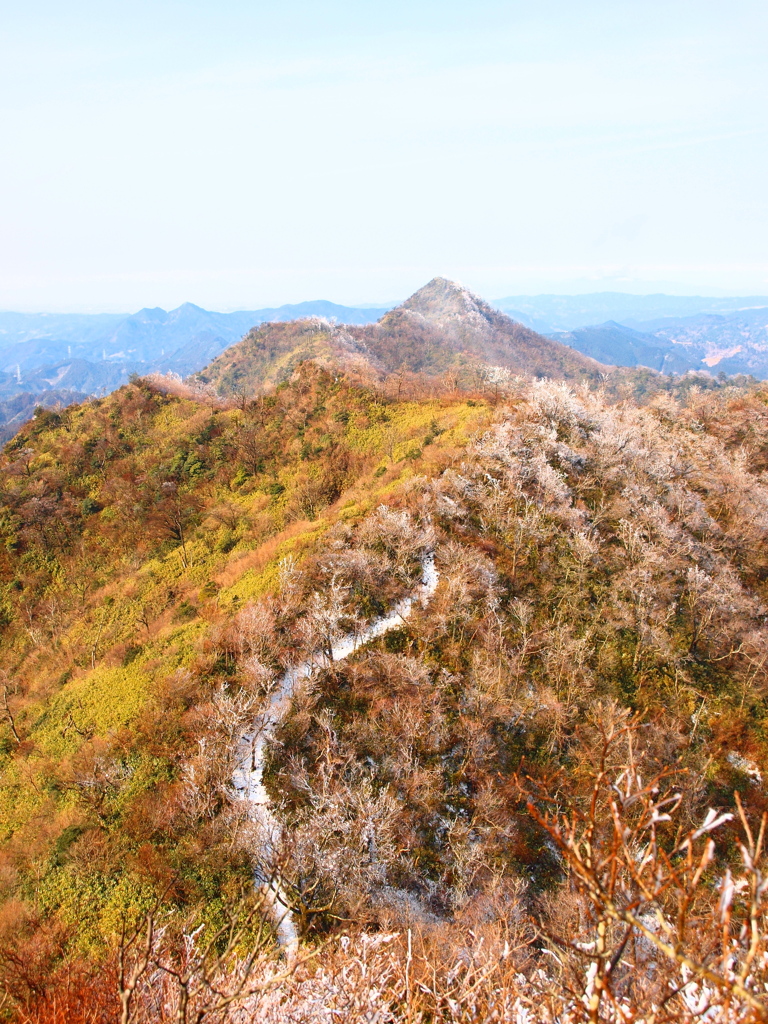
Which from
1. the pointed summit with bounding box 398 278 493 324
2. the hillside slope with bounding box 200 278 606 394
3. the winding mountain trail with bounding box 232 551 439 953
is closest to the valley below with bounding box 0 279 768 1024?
the winding mountain trail with bounding box 232 551 439 953

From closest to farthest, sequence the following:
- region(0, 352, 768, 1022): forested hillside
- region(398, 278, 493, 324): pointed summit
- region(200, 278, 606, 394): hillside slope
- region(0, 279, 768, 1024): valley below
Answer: region(0, 279, 768, 1024): valley below
region(0, 352, 768, 1022): forested hillside
region(200, 278, 606, 394): hillside slope
region(398, 278, 493, 324): pointed summit

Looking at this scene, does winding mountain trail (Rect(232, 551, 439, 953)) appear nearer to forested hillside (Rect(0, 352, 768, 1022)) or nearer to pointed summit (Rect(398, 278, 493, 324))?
forested hillside (Rect(0, 352, 768, 1022))

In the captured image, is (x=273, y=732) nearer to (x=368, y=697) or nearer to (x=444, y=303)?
(x=368, y=697)

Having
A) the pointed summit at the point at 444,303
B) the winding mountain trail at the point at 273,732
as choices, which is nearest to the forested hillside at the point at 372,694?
the winding mountain trail at the point at 273,732

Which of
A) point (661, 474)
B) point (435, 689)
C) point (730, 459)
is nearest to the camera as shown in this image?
point (435, 689)

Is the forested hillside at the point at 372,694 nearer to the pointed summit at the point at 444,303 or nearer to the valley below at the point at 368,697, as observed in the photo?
the valley below at the point at 368,697

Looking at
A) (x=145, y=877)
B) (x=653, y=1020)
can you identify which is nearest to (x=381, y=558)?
(x=145, y=877)

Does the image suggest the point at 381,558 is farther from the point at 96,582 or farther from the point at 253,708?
the point at 96,582
